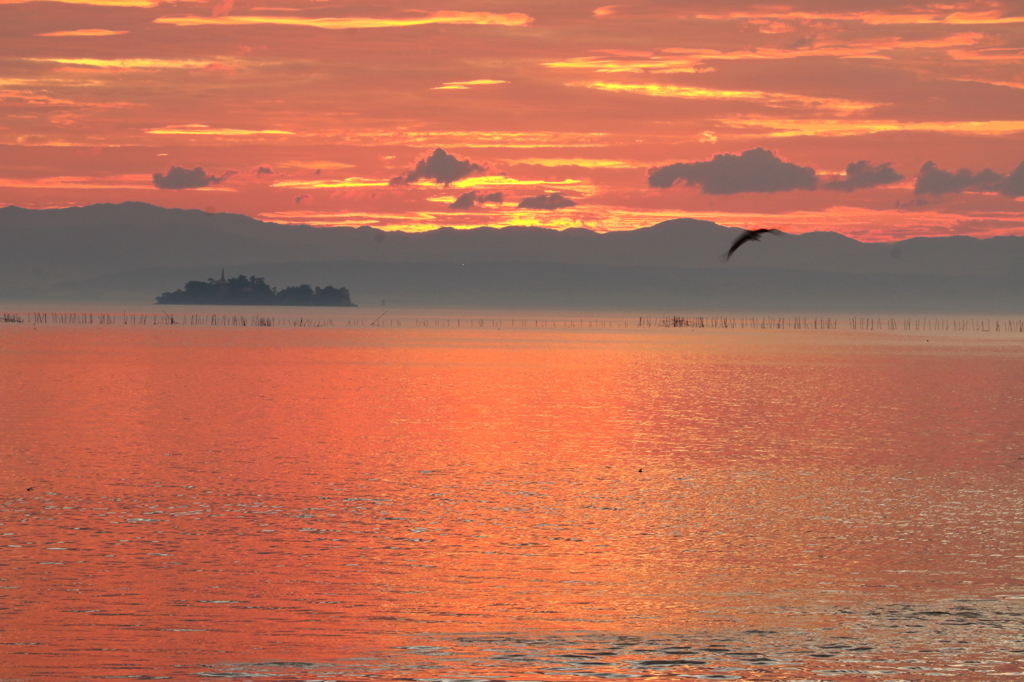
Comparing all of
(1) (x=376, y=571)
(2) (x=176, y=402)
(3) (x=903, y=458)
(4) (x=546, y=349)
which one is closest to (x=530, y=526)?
(1) (x=376, y=571)

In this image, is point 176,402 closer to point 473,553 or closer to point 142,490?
point 142,490

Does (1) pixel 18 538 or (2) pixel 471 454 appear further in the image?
(2) pixel 471 454

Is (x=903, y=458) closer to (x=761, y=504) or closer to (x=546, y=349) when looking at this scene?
(x=761, y=504)

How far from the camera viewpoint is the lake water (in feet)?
58.3

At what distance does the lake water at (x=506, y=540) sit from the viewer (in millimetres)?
17766

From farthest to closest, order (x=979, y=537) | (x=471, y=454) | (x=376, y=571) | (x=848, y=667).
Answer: (x=471, y=454), (x=979, y=537), (x=376, y=571), (x=848, y=667)

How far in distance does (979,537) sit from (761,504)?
6313 mm

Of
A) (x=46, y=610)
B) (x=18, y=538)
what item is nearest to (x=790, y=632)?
(x=46, y=610)

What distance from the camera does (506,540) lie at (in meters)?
26.2

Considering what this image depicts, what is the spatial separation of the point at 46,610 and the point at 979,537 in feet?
65.1

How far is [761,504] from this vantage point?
31734 millimetres

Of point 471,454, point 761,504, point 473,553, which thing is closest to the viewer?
point 473,553

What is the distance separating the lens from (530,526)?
27812 mm

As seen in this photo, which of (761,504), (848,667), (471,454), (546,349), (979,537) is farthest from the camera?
(546,349)
